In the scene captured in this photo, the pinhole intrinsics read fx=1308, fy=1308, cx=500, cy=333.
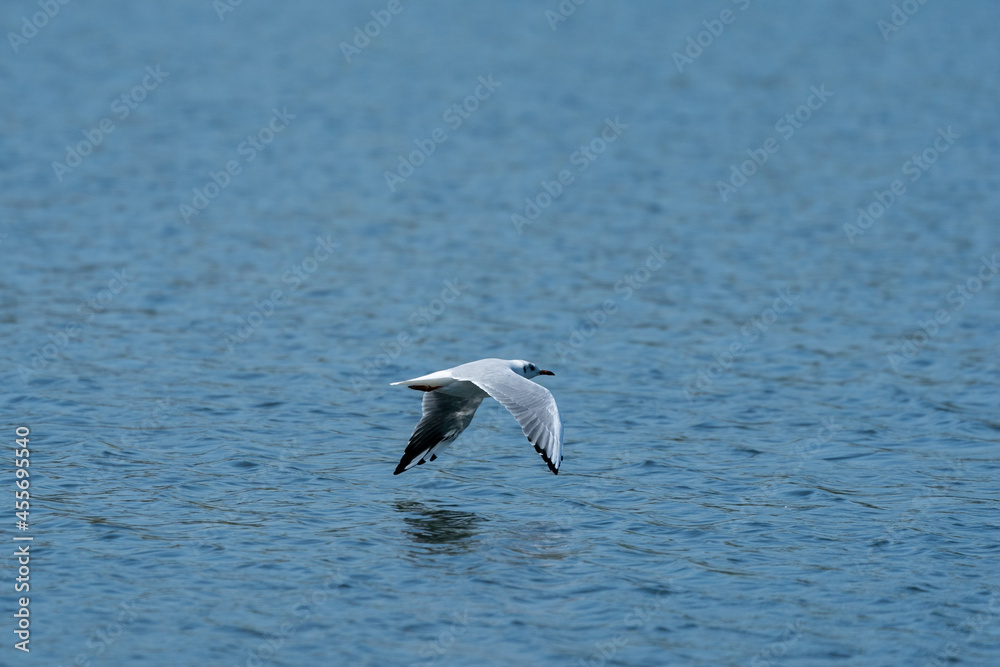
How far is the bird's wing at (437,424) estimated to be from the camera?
46.4 feet

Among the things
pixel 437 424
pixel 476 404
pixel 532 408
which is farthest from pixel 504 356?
pixel 532 408

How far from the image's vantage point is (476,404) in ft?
47.0

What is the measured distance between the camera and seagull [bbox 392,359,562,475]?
1238 cm

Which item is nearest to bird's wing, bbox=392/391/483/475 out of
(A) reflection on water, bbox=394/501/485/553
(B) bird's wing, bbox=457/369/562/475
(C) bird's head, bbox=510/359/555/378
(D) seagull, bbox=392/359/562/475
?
(D) seagull, bbox=392/359/562/475

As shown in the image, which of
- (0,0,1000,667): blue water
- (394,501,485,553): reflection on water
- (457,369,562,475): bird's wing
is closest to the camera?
(0,0,1000,667): blue water

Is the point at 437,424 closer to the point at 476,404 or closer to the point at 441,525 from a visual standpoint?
the point at 476,404

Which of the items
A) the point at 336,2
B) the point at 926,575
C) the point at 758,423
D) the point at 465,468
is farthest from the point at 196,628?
the point at 336,2

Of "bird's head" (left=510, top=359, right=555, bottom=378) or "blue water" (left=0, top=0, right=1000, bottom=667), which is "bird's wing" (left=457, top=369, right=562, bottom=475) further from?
"blue water" (left=0, top=0, right=1000, bottom=667)

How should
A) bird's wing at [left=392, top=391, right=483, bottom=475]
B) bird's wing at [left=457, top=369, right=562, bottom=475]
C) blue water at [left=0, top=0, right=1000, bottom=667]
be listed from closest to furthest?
blue water at [left=0, top=0, right=1000, bottom=667] < bird's wing at [left=457, top=369, right=562, bottom=475] < bird's wing at [left=392, top=391, right=483, bottom=475]

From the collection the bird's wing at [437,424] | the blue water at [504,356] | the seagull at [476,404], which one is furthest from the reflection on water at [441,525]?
the seagull at [476,404]

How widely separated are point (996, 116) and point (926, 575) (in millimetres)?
28538

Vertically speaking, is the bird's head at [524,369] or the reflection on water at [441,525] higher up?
the bird's head at [524,369]

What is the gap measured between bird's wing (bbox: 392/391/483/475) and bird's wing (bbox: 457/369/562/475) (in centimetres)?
98

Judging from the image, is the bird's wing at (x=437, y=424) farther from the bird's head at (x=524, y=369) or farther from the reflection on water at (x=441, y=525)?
the reflection on water at (x=441, y=525)
